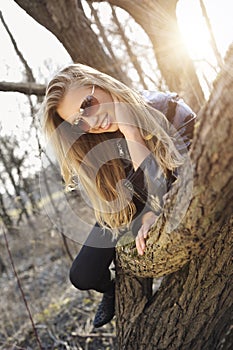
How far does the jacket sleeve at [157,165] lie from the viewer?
6.10 ft

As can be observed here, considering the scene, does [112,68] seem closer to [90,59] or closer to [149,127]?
[90,59]

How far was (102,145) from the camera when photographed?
2217 millimetres

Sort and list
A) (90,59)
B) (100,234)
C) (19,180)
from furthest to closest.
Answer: (19,180)
(90,59)
(100,234)

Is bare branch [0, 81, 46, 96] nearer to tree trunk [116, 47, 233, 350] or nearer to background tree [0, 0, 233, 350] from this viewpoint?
background tree [0, 0, 233, 350]

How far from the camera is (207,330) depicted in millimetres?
1867

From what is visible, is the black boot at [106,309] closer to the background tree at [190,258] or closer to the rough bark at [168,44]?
the background tree at [190,258]

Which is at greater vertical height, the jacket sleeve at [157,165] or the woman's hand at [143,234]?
the jacket sleeve at [157,165]

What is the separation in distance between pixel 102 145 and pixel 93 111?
0.88 ft

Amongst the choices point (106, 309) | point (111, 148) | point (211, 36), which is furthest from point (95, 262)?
point (211, 36)

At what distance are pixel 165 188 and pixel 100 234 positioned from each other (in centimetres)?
52

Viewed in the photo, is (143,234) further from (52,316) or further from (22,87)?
(52,316)

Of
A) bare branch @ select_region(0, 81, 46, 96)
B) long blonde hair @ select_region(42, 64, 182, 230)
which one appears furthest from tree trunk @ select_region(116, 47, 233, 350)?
bare branch @ select_region(0, 81, 46, 96)

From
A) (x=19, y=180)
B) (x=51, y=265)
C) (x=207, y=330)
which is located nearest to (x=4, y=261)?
(x=51, y=265)

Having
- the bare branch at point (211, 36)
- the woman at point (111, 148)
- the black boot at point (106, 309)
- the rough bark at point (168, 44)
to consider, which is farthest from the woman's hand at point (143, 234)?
the bare branch at point (211, 36)
